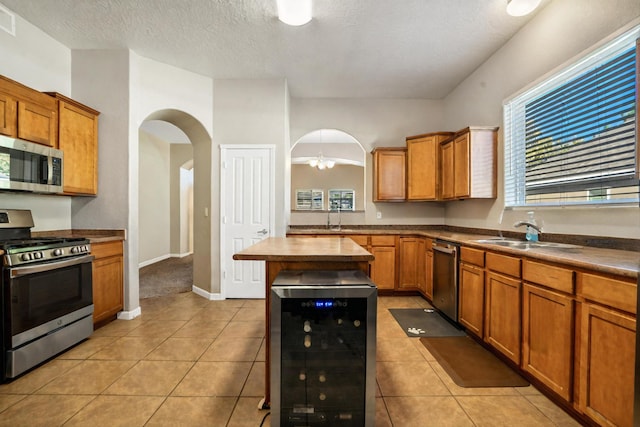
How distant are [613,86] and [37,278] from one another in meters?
4.47

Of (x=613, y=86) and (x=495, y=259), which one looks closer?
(x=613, y=86)

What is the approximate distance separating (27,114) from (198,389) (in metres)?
2.73

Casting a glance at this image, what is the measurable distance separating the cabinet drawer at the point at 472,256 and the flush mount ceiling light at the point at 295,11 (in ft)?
8.56

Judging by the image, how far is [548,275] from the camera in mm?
1781

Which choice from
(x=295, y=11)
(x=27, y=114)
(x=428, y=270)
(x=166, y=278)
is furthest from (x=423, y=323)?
(x=166, y=278)

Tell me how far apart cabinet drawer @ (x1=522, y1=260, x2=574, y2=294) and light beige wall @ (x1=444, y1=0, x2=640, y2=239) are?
2.10 ft

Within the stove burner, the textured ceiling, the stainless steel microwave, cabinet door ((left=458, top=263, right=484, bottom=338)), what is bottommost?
cabinet door ((left=458, top=263, right=484, bottom=338))

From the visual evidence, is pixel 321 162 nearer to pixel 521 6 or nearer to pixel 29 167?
pixel 521 6

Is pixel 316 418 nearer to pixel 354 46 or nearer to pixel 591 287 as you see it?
pixel 591 287

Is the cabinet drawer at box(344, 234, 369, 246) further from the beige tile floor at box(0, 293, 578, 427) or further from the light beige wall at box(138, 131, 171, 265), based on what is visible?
the light beige wall at box(138, 131, 171, 265)

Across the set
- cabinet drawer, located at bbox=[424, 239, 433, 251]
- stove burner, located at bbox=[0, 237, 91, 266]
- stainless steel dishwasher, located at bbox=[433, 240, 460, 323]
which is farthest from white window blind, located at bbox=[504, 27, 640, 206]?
stove burner, located at bbox=[0, 237, 91, 266]

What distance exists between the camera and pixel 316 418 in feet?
4.87

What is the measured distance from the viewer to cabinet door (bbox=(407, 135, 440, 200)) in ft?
13.1

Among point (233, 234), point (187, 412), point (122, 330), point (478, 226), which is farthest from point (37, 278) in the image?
point (478, 226)
